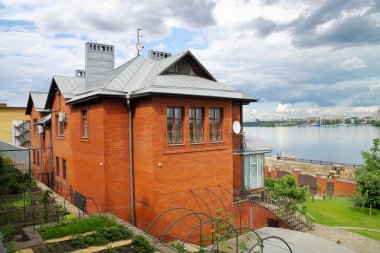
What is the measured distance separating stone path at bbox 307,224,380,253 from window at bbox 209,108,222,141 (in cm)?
762

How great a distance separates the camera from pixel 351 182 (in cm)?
2634

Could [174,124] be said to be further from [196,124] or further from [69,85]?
[69,85]

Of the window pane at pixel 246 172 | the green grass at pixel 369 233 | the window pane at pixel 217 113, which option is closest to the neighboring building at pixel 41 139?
the window pane at pixel 217 113

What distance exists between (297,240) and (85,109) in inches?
380

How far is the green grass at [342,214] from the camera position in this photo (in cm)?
1834

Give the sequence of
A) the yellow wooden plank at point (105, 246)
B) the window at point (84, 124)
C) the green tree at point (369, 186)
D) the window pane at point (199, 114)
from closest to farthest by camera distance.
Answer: the yellow wooden plank at point (105, 246) < the window pane at point (199, 114) < the window at point (84, 124) < the green tree at point (369, 186)

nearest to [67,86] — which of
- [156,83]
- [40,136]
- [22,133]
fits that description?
[156,83]

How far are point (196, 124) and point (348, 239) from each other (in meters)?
9.91

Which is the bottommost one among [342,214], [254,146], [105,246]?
[342,214]

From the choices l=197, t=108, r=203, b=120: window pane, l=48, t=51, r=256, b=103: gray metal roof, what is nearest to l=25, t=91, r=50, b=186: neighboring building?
l=48, t=51, r=256, b=103: gray metal roof

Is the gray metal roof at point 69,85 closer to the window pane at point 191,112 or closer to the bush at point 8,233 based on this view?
the window pane at point 191,112

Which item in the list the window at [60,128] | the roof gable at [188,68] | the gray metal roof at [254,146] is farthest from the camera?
the window at [60,128]

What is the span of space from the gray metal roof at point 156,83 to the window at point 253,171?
161 inches

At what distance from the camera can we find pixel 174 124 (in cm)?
1138
